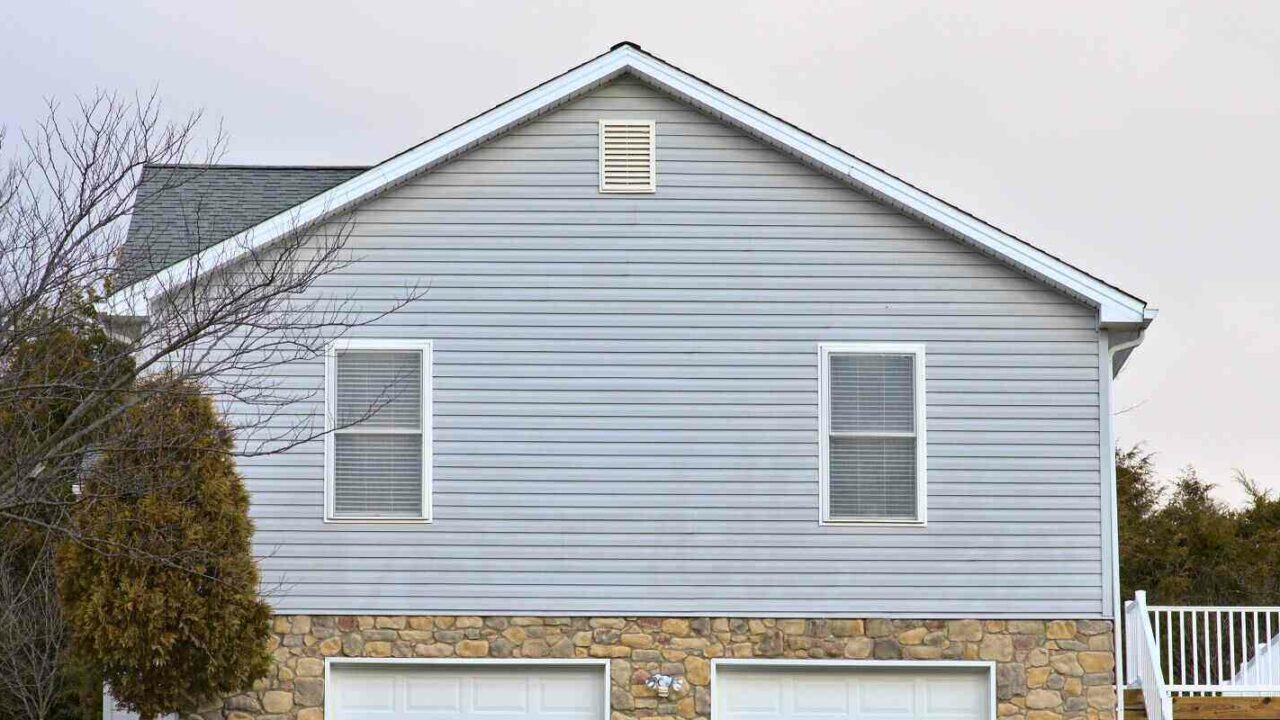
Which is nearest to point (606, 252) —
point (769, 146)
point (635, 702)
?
point (769, 146)

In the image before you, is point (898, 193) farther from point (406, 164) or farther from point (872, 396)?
point (406, 164)

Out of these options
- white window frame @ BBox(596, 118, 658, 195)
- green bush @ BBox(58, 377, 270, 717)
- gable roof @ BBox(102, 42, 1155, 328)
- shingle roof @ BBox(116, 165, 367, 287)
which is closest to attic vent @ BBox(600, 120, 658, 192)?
white window frame @ BBox(596, 118, 658, 195)

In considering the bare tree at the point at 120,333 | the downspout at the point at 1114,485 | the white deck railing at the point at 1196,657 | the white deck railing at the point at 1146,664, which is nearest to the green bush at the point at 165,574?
the bare tree at the point at 120,333

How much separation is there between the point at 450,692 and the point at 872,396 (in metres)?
4.16

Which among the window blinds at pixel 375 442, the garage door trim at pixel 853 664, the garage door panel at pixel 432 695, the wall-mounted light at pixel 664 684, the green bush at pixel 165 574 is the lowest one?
the garage door panel at pixel 432 695

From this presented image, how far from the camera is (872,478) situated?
14.1 m

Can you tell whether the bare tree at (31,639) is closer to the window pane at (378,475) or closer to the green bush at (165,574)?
the green bush at (165,574)

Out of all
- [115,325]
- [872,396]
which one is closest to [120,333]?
[115,325]

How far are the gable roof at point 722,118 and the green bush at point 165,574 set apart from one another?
1779mm

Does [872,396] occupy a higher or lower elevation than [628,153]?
lower

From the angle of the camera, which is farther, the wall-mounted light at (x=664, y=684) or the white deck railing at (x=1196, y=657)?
the white deck railing at (x=1196, y=657)

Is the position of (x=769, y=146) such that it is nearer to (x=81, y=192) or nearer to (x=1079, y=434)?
(x=1079, y=434)

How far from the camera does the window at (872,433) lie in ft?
46.1

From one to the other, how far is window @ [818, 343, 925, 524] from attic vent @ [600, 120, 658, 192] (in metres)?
2.06
